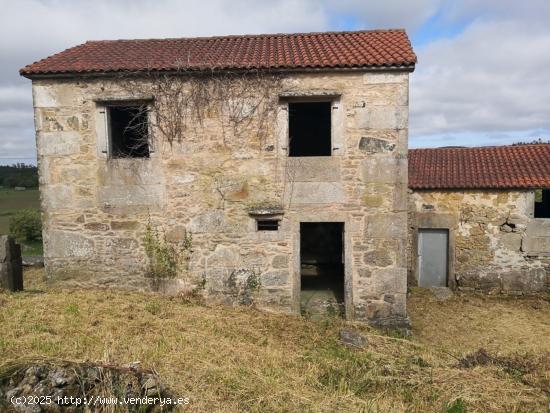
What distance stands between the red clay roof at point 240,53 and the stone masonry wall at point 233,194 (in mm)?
283

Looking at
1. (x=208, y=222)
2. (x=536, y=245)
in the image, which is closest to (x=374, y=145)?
(x=208, y=222)

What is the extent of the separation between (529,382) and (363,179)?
154 inches

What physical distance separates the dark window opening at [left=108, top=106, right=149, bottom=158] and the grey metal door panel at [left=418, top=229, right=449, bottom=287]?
315 inches

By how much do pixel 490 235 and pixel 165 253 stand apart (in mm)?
8704

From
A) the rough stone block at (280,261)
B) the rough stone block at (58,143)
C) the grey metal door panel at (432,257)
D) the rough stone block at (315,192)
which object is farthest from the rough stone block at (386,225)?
the rough stone block at (58,143)

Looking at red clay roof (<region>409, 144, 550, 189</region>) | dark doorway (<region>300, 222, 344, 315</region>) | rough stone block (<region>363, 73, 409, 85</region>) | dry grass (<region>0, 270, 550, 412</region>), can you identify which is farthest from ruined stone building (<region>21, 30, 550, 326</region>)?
red clay roof (<region>409, 144, 550, 189</region>)

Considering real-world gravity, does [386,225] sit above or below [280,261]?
above

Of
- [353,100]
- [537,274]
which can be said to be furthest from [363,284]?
[537,274]

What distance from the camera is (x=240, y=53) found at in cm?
787

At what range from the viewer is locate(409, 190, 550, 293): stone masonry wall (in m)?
10.4

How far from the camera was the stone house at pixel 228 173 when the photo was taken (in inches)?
281

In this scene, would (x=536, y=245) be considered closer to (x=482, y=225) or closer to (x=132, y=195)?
(x=482, y=225)

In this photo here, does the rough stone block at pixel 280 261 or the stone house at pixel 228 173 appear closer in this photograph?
the stone house at pixel 228 173

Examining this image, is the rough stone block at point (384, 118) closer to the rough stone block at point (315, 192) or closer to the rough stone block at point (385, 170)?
the rough stone block at point (385, 170)
